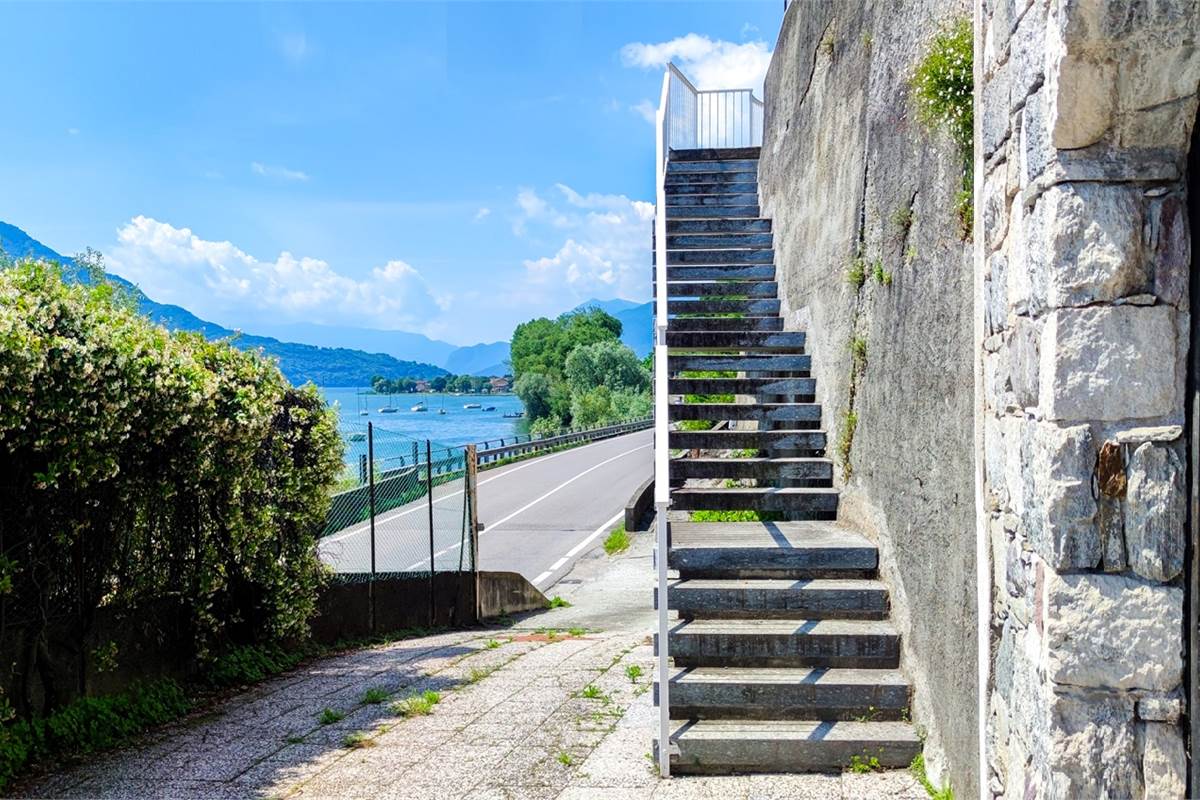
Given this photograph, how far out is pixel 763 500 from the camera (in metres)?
6.00

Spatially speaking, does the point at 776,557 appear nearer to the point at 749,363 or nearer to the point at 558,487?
the point at 749,363

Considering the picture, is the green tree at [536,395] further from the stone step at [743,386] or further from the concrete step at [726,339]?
the stone step at [743,386]

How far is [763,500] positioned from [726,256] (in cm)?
364

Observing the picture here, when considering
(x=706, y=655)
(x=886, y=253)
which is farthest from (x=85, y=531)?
(x=886, y=253)

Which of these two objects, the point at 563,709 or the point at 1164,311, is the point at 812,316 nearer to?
the point at 563,709

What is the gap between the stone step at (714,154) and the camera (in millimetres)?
11109

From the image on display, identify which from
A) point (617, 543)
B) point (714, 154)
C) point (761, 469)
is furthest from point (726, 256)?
point (617, 543)

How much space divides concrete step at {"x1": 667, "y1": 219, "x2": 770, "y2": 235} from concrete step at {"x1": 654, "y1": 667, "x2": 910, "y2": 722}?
5.78 metres

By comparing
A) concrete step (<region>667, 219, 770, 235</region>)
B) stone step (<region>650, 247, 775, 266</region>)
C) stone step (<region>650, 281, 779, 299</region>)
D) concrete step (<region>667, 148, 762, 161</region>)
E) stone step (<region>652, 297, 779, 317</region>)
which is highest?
concrete step (<region>667, 148, 762, 161</region>)

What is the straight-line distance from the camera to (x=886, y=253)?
4.76 meters

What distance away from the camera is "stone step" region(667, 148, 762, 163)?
11109mm

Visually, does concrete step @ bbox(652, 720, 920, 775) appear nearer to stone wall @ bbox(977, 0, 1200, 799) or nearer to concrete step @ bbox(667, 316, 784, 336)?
stone wall @ bbox(977, 0, 1200, 799)

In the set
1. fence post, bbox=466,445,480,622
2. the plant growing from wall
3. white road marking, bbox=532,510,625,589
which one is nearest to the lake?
white road marking, bbox=532,510,625,589

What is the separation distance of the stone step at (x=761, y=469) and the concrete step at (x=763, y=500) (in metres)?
0.10
